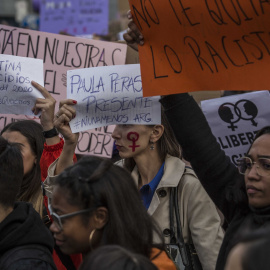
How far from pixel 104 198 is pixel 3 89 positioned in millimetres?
1822

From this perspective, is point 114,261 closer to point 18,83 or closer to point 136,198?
point 136,198

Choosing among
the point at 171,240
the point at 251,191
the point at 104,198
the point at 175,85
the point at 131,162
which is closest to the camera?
the point at 104,198

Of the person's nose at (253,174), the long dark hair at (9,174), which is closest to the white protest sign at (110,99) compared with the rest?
the long dark hair at (9,174)

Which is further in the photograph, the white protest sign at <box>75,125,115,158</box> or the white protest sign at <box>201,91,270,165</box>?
the white protest sign at <box>75,125,115,158</box>

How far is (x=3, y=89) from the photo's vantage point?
4.22 meters

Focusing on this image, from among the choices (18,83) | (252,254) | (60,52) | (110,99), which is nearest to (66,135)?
(110,99)

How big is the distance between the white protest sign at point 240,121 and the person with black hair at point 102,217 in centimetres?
159

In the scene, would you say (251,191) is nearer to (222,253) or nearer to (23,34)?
(222,253)

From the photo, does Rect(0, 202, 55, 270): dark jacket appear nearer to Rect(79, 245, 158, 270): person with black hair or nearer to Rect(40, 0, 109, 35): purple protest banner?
Rect(79, 245, 158, 270): person with black hair

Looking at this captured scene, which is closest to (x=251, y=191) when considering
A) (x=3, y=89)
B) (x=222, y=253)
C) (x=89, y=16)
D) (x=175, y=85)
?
(x=222, y=253)

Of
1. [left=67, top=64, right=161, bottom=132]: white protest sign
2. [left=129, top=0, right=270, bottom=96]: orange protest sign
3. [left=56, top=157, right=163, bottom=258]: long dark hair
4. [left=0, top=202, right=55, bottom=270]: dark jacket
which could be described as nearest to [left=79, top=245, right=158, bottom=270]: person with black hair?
[left=56, top=157, right=163, bottom=258]: long dark hair

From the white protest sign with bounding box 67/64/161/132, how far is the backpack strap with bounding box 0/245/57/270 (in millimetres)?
1083

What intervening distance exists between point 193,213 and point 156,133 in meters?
0.58

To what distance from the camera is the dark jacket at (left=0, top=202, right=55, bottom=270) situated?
2784mm
